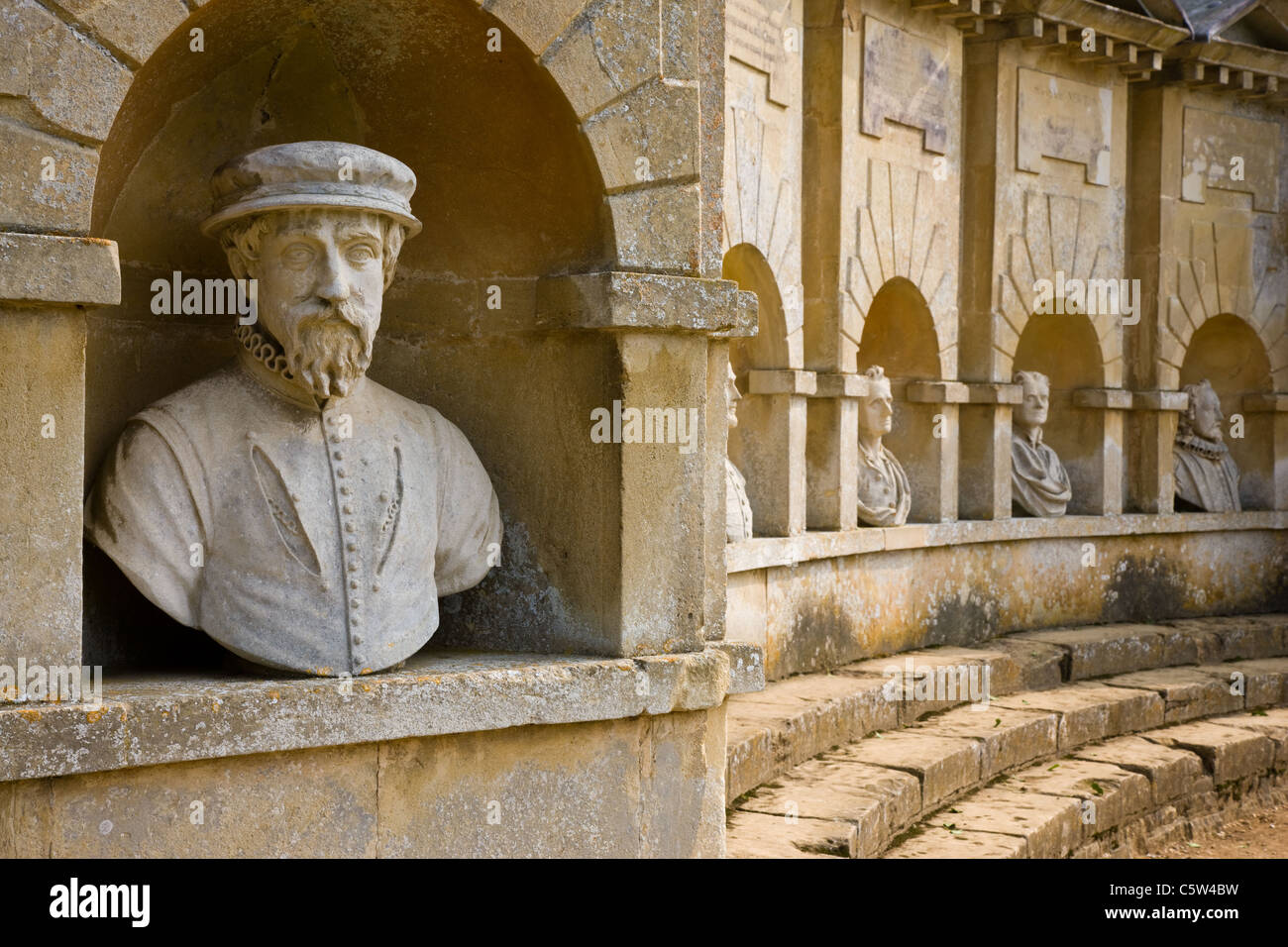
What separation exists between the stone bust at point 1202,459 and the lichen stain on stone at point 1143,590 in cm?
60

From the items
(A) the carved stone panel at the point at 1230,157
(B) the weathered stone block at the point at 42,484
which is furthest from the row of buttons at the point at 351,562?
(A) the carved stone panel at the point at 1230,157

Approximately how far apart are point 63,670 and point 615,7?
2.00 metres

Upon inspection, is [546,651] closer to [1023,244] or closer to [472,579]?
[472,579]

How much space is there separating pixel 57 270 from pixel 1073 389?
7.94 m

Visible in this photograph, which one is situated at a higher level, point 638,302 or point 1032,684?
point 638,302

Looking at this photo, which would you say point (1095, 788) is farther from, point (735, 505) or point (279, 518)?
point (279, 518)

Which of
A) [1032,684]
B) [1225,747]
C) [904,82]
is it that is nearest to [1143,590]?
[1032,684]

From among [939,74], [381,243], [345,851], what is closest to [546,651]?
[345,851]

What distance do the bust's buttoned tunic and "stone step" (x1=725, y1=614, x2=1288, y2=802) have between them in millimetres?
2161

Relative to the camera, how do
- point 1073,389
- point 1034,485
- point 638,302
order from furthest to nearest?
point 1073,389
point 1034,485
point 638,302

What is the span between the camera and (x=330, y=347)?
3.41 m

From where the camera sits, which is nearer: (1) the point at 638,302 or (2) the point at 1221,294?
(1) the point at 638,302

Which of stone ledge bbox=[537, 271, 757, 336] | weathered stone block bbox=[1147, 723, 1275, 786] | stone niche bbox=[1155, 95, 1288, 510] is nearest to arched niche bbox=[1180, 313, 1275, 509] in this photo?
stone niche bbox=[1155, 95, 1288, 510]

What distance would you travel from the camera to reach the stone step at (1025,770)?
17.6 ft
